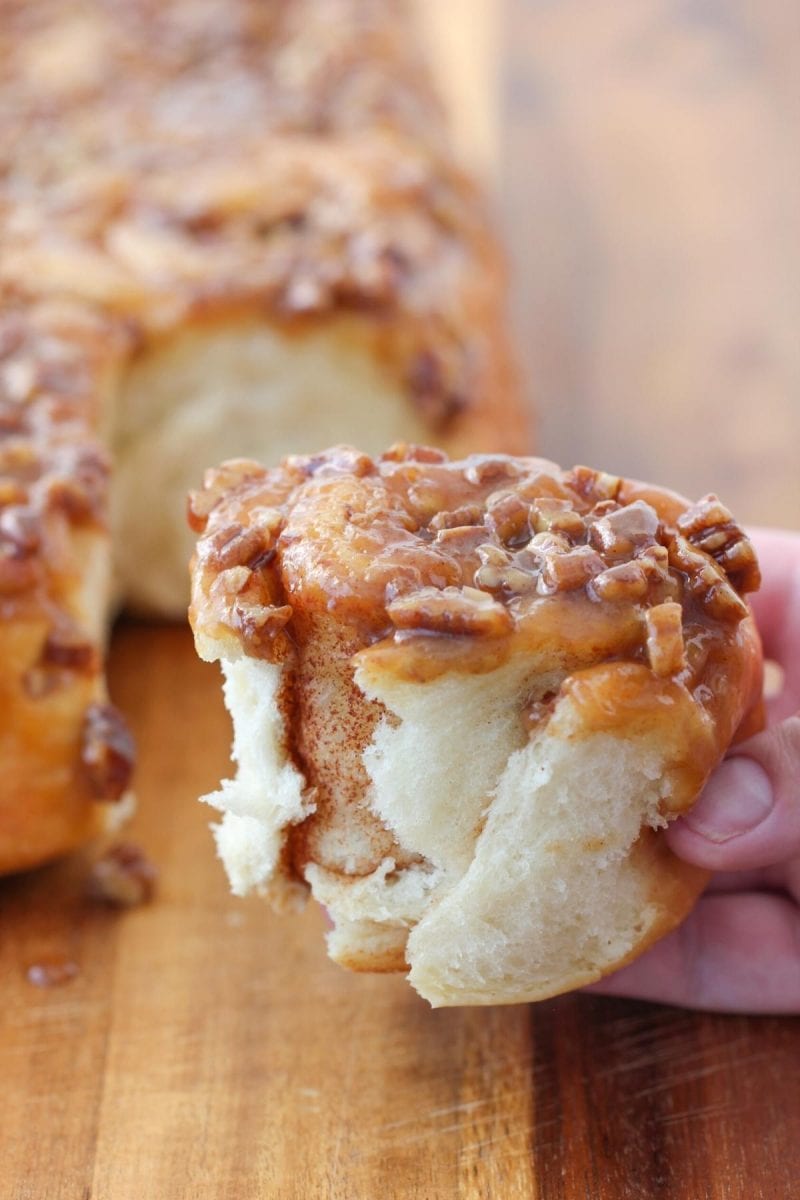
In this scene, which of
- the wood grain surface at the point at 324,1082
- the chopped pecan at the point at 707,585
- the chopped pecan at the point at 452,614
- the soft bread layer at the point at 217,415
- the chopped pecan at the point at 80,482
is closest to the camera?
the chopped pecan at the point at 452,614

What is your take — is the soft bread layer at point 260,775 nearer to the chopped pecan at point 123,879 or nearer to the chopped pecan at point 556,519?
the chopped pecan at point 556,519

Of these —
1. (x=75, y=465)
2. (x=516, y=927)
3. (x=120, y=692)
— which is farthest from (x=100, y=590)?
(x=516, y=927)

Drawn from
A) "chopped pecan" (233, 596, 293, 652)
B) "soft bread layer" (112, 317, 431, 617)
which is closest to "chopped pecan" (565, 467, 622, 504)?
"chopped pecan" (233, 596, 293, 652)

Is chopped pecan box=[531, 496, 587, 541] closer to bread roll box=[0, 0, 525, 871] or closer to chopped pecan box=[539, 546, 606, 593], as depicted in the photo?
chopped pecan box=[539, 546, 606, 593]

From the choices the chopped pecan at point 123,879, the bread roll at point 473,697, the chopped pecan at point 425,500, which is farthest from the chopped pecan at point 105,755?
the chopped pecan at point 425,500

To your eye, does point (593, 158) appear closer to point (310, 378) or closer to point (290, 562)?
point (310, 378)
